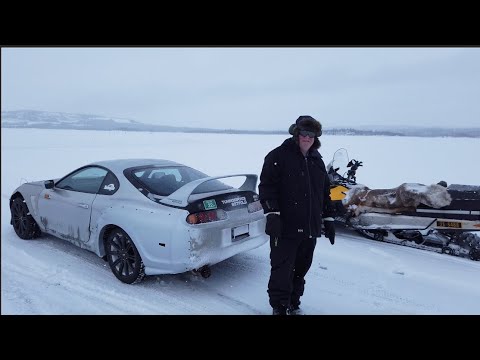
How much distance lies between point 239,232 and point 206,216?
0.48m

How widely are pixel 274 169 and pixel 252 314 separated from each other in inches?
57.7

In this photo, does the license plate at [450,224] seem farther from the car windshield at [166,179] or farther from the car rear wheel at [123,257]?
the car rear wheel at [123,257]

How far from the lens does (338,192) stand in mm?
6246

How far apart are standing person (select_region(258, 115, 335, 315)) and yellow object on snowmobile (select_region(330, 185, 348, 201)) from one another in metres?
2.98

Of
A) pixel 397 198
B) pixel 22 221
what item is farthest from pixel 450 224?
pixel 22 221

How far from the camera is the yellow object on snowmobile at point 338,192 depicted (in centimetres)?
614

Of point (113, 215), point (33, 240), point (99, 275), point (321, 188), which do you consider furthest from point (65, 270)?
point (321, 188)

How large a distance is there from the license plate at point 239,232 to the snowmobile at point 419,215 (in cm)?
213

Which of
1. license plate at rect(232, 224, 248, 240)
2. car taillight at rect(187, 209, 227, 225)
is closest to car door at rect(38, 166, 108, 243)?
car taillight at rect(187, 209, 227, 225)

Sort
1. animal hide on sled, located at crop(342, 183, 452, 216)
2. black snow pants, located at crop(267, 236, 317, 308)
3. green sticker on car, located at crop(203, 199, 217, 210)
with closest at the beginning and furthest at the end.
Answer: black snow pants, located at crop(267, 236, 317, 308)
green sticker on car, located at crop(203, 199, 217, 210)
animal hide on sled, located at crop(342, 183, 452, 216)

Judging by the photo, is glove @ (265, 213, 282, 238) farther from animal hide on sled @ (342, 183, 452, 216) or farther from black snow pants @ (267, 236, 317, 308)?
animal hide on sled @ (342, 183, 452, 216)

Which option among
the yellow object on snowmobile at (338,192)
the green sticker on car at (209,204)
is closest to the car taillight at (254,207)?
the green sticker on car at (209,204)

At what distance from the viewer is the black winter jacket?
309 centimetres

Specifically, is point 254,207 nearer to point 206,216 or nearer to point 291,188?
point 206,216
